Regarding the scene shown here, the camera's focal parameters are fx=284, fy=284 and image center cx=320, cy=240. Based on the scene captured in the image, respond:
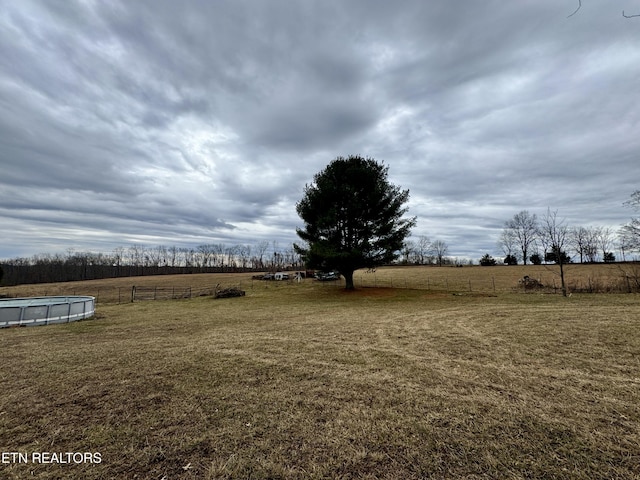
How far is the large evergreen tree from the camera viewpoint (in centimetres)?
2116

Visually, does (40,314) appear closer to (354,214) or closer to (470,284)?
(354,214)

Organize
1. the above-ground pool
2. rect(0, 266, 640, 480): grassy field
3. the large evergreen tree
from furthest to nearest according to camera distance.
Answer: the large evergreen tree < the above-ground pool < rect(0, 266, 640, 480): grassy field

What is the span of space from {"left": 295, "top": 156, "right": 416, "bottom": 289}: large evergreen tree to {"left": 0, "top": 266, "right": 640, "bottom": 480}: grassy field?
13.4 metres

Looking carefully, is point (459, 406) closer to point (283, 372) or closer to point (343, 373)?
point (343, 373)

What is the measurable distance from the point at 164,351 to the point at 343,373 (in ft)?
15.0

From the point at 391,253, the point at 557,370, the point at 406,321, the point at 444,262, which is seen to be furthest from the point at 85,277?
the point at 444,262

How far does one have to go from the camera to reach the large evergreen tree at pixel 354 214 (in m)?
21.2

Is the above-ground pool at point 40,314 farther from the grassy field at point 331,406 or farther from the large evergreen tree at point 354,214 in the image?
the large evergreen tree at point 354,214

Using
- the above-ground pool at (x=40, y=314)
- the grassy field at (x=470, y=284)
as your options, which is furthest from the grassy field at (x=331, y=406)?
the grassy field at (x=470, y=284)

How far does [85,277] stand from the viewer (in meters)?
68.9

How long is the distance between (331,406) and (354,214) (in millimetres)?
18097

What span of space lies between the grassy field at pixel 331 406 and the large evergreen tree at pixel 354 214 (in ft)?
44.0

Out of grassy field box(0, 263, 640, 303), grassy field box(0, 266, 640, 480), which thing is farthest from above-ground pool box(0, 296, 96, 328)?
grassy field box(0, 263, 640, 303)

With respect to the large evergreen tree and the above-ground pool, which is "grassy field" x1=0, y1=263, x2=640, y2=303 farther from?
the above-ground pool
